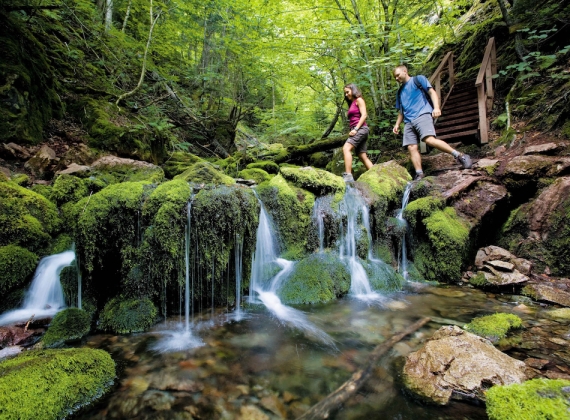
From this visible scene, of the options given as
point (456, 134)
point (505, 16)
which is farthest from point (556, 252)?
point (505, 16)

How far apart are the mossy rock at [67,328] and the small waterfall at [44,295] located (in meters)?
0.63

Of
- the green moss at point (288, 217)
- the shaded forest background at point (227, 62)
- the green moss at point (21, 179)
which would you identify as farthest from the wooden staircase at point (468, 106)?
the green moss at point (21, 179)

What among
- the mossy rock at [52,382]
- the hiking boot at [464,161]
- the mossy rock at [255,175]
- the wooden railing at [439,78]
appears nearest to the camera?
the mossy rock at [52,382]

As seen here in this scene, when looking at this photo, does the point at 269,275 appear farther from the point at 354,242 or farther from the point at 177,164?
the point at 177,164

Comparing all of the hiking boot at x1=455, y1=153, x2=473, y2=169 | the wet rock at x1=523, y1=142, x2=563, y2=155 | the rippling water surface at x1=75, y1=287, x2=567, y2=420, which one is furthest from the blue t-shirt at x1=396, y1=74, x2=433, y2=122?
the rippling water surface at x1=75, y1=287, x2=567, y2=420

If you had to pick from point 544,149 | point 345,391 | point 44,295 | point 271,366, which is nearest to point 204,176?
point 44,295

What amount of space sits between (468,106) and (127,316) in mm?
10880

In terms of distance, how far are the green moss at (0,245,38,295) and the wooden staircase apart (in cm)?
1004

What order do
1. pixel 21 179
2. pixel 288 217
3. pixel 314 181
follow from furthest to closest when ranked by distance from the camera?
1. pixel 314 181
2. pixel 288 217
3. pixel 21 179

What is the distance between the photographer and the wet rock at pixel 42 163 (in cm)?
590

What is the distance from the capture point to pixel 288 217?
5.92 m

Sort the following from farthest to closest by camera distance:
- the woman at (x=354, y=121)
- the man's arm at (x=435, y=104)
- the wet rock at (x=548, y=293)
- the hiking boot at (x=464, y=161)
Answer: the woman at (x=354, y=121)
the hiking boot at (x=464, y=161)
the man's arm at (x=435, y=104)
the wet rock at (x=548, y=293)

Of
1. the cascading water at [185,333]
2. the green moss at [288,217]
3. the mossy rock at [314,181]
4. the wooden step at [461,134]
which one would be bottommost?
the cascading water at [185,333]

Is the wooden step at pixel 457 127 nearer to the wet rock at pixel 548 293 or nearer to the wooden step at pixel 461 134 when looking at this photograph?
the wooden step at pixel 461 134
